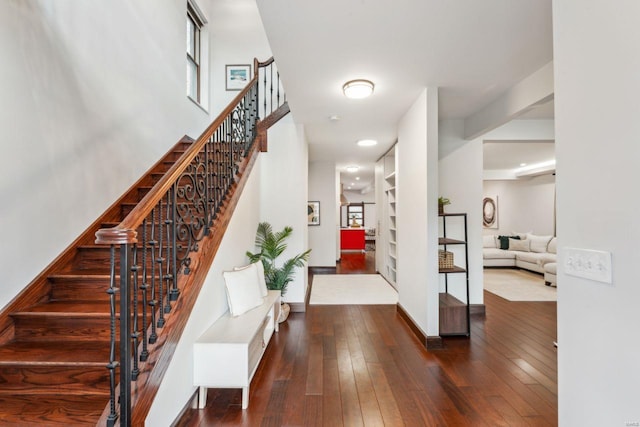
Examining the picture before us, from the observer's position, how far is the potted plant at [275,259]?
3.75 meters

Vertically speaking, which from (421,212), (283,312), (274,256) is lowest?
(283,312)

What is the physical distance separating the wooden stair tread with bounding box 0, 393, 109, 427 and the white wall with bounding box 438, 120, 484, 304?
157 inches

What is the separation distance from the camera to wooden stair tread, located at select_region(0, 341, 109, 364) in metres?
1.53

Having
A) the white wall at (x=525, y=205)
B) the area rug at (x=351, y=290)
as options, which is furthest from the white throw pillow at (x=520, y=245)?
the area rug at (x=351, y=290)

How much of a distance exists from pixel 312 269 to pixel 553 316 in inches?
181

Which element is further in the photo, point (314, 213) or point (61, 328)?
point (314, 213)

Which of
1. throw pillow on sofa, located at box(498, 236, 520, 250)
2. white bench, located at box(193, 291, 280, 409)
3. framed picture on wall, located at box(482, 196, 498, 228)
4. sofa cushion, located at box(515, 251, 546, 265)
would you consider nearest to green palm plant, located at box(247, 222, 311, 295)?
white bench, located at box(193, 291, 280, 409)

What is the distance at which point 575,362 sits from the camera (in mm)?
1192

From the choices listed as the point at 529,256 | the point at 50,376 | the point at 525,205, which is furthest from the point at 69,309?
the point at 525,205

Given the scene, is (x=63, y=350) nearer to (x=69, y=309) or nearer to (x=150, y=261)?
(x=69, y=309)

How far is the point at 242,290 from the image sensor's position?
2680 millimetres

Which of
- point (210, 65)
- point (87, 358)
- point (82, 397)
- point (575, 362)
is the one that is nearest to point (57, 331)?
point (87, 358)

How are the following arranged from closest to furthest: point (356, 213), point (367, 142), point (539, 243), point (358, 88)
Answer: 1. point (358, 88)
2. point (367, 142)
3. point (539, 243)
4. point (356, 213)

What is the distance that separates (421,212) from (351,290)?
8.80 feet
